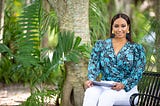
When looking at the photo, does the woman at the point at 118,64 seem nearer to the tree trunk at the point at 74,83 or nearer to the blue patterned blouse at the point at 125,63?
the blue patterned blouse at the point at 125,63

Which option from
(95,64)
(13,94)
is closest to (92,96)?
(95,64)

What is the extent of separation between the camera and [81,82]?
6125 millimetres

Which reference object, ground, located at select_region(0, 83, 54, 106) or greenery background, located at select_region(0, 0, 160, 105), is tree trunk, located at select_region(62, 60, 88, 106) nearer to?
greenery background, located at select_region(0, 0, 160, 105)

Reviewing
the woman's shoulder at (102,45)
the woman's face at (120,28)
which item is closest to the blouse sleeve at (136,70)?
the woman's face at (120,28)

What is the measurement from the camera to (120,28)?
488 cm

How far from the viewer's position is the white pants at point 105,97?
4652mm

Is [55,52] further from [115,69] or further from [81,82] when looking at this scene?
[115,69]

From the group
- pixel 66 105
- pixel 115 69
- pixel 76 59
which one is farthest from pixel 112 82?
pixel 66 105

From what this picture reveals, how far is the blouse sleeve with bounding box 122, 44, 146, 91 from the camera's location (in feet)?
15.7

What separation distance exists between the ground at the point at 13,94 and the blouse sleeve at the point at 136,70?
339 cm

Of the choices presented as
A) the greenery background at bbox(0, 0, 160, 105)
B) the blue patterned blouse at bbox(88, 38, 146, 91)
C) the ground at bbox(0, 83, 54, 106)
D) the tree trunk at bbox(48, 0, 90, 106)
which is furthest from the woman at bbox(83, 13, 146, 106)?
the ground at bbox(0, 83, 54, 106)

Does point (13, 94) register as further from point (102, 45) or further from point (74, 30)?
point (102, 45)

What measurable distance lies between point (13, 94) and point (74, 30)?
11.0 feet

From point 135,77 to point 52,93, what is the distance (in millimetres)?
1805
